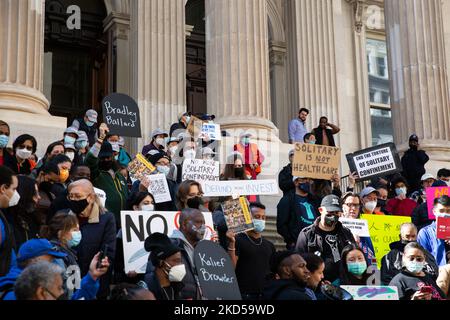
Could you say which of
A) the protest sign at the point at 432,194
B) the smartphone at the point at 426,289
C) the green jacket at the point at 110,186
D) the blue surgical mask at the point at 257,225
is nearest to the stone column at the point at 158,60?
the protest sign at the point at 432,194

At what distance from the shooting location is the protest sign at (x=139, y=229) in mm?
8365

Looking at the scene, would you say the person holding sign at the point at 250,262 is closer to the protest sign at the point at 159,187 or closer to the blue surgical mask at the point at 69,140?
the protest sign at the point at 159,187

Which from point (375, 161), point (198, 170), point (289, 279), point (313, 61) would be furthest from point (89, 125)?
point (313, 61)

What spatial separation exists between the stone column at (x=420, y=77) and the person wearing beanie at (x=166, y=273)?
1287cm

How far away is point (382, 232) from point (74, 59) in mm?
11898

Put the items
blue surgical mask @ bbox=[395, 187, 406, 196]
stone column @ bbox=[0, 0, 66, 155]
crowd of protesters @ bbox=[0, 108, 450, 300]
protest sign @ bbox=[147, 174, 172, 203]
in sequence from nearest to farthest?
crowd of protesters @ bbox=[0, 108, 450, 300], protest sign @ bbox=[147, 174, 172, 203], stone column @ bbox=[0, 0, 66, 155], blue surgical mask @ bbox=[395, 187, 406, 196]

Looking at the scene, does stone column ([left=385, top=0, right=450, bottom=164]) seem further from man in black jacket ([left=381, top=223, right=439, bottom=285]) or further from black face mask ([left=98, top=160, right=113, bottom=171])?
black face mask ([left=98, top=160, right=113, bottom=171])

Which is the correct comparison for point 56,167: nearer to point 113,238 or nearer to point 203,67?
point 113,238

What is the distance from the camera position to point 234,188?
1100 cm

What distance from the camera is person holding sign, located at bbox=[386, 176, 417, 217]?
46.9 feet

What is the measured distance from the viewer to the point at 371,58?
83.4 feet

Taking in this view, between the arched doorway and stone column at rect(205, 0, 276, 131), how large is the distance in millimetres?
4700

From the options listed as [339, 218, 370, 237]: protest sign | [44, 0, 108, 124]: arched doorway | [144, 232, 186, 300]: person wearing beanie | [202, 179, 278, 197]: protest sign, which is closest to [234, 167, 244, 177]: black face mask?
[202, 179, 278, 197]: protest sign

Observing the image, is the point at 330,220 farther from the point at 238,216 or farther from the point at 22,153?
the point at 22,153
